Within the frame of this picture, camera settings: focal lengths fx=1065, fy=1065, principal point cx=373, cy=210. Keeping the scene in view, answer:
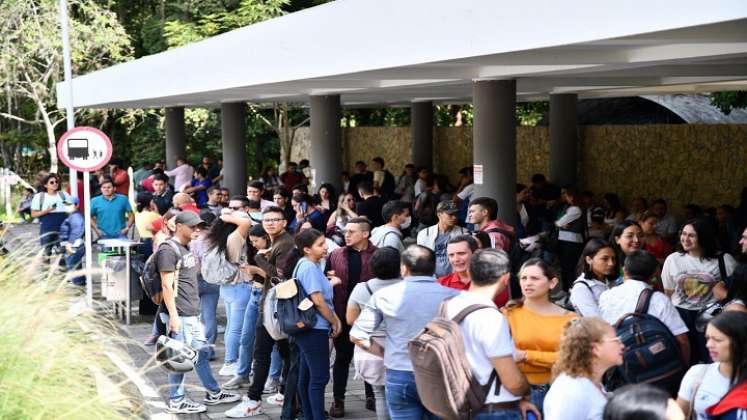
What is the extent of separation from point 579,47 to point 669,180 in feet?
33.9

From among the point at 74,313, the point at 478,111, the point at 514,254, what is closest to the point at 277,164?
the point at 478,111

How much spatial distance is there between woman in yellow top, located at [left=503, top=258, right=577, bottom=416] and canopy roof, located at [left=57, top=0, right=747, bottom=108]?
1.92 meters

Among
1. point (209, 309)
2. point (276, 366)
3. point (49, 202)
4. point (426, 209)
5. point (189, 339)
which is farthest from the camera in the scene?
point (49, 202)

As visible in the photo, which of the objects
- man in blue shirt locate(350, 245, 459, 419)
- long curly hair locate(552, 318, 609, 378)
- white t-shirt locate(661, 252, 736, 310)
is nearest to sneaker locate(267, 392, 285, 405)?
man in blue shirt locate(350, 245, 459, 419)

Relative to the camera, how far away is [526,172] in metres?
23.4

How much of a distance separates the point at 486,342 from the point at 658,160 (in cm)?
1449

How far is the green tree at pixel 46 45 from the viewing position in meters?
31.8

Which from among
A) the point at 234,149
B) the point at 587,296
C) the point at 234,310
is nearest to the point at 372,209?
the point at 234,310

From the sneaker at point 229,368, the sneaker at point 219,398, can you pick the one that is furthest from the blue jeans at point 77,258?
the sneaker at point 219,398

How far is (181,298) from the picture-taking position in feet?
30.3

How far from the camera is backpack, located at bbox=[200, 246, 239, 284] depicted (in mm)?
9922

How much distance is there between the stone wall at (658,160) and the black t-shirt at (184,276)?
35.9ft

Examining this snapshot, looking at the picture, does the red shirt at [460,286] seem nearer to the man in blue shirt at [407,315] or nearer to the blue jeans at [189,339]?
the man in blue shirt at [407,315]

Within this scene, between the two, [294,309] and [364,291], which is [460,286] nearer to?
[364,291]
